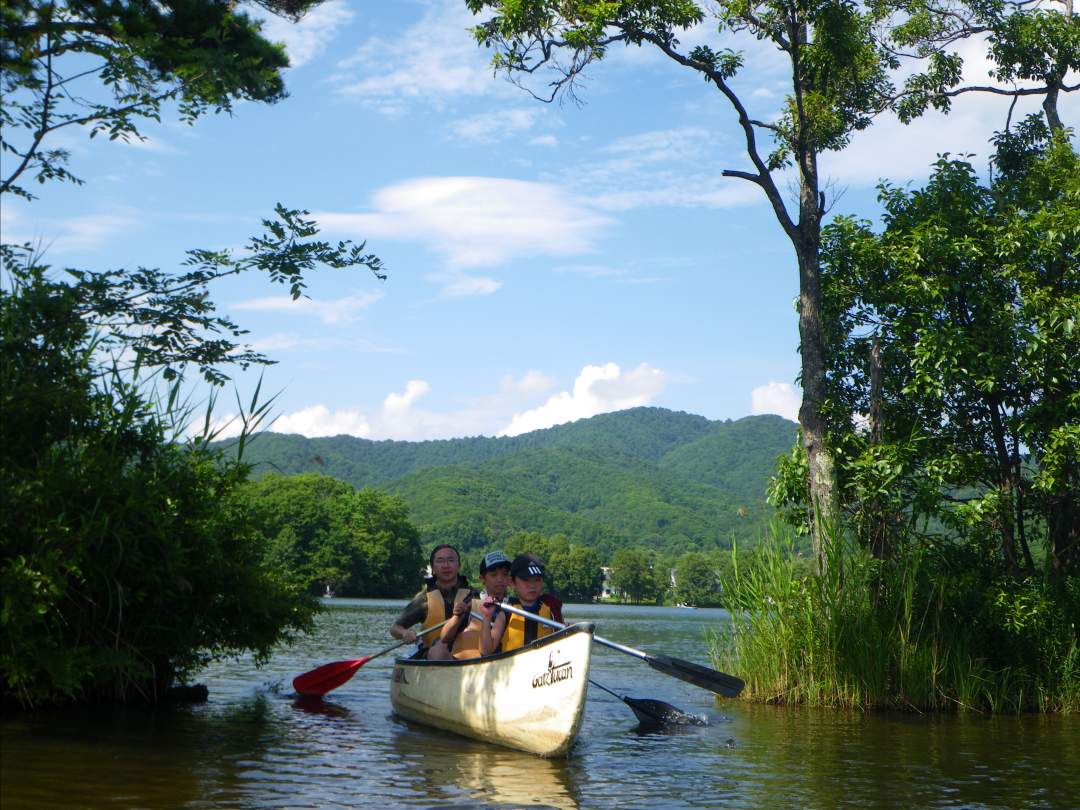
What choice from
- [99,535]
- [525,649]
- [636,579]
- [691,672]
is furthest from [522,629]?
[636,579]

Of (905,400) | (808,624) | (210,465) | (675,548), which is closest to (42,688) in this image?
(210,465)

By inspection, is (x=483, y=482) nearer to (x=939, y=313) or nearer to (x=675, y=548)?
(x=675, y=548)

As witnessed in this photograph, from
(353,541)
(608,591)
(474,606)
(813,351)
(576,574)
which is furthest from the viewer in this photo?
(608,591)

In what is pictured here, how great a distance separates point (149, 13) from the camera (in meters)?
10.1

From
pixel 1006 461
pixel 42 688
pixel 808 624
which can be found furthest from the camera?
pixel 1006 461

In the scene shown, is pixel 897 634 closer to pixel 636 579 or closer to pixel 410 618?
pixel 410 618

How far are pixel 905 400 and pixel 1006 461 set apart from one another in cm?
160

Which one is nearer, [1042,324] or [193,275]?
[193,275]

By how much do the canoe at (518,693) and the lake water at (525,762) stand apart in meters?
0.20

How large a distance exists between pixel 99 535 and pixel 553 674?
4.35 metres

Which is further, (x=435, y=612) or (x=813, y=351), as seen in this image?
(x=813, y=351)

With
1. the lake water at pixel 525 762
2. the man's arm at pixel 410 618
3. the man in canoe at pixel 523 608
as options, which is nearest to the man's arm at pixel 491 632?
the man in canoe at pixel 523 608

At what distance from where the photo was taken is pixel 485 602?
35.1 ft

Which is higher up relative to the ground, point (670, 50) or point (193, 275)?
point (670, 50)
